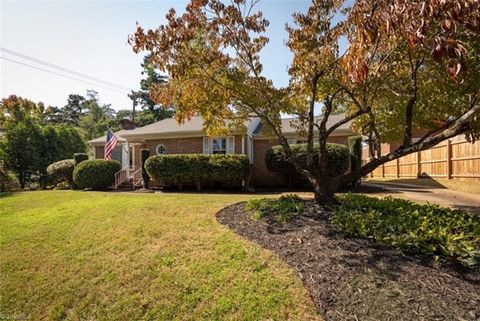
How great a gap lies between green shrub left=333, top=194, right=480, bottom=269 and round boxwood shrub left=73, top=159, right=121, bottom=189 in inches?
541

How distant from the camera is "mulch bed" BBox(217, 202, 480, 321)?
12.1ft

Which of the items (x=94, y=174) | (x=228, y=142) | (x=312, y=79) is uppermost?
(x=312, y=79)

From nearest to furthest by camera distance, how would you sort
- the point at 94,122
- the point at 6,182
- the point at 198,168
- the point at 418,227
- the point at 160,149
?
1. the point at 418,227
2. the point at 198,168
3. the point at 160,149
4. the point at 6,182
5. the point at 94,122

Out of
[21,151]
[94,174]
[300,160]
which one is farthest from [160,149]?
[21,151]

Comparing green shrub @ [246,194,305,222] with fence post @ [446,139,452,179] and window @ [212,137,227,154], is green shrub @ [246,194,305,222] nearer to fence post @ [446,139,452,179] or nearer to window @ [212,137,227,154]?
window @ [212,137,227,154]

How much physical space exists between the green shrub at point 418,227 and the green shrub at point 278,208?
36.6 inches

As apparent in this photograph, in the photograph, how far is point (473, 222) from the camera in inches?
244

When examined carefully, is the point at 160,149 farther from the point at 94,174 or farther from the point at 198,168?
the point at 198,168

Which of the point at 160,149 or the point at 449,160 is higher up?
the point at 160,149

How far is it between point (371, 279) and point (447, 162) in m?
14.3

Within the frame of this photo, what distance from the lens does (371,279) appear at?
4.24 m

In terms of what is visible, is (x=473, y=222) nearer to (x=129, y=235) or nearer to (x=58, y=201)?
(x=129, y=235)

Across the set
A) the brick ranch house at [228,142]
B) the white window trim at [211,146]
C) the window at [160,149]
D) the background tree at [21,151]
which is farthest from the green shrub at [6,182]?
the white window trim at [211,146]

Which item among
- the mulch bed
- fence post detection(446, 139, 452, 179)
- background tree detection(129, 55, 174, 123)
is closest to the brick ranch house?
fence post detection(446, 139, 452, 179)
